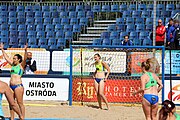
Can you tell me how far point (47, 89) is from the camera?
16.4m

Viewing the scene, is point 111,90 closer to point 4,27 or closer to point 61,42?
point 61,42

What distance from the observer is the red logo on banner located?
15992mm

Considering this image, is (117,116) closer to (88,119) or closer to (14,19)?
(88,119)

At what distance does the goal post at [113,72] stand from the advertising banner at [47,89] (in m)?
0.37

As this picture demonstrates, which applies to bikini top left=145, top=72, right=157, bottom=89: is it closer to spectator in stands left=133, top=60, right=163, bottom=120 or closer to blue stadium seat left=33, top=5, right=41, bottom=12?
spectator in stands left=133, top=60, right=163, bottom=120

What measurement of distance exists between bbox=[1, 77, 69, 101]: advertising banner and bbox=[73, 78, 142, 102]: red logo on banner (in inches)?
15.9

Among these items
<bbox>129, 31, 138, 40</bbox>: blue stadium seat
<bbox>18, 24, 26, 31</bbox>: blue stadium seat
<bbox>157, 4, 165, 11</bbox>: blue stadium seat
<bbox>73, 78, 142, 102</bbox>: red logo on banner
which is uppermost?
<bbox>157, 4, 165, 11</bbox>: blue stadium seat

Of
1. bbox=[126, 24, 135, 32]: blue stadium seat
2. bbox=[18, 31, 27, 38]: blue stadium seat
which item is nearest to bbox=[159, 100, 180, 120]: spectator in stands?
bbox=[126, 24, 135, 32]: blue stadium seat

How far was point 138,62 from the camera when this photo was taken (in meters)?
16.2

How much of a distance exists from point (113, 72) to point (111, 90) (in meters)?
0.70

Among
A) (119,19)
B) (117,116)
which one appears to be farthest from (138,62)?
(119,19)

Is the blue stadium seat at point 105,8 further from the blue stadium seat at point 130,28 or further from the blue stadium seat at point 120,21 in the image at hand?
the blue stadium seat at point 130,28

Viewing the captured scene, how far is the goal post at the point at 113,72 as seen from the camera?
16.0 metres

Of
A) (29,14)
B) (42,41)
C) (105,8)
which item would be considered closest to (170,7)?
(105,8)
